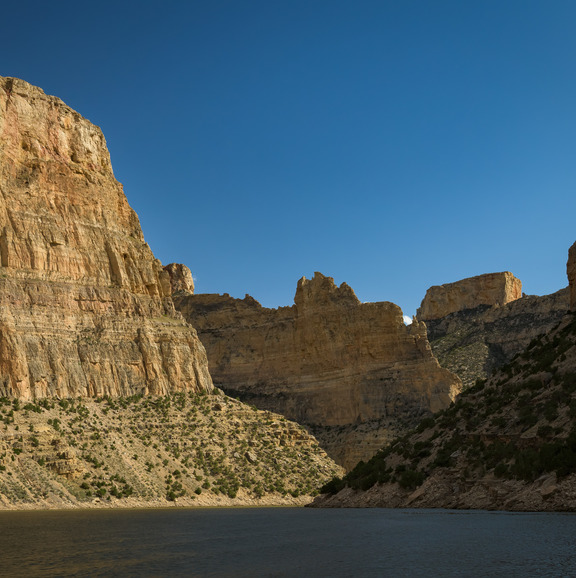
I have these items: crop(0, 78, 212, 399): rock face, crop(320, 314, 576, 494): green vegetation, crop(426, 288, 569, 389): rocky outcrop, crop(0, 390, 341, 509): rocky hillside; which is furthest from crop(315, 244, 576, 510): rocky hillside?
crop(426, 288, 569, 389): rocky outcrop

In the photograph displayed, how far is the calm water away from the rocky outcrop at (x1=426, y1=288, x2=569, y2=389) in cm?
8272

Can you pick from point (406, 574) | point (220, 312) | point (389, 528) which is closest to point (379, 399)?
point (220, 312)

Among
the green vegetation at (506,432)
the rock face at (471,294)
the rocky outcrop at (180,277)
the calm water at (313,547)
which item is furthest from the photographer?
the rocky outcrop at (180,277)

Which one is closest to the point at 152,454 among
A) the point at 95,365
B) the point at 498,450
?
the point at 95,365

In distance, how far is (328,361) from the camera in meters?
129

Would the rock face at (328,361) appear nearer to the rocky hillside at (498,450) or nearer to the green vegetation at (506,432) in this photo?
the green vegetation at (506,432)

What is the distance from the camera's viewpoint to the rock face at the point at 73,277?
256 feet

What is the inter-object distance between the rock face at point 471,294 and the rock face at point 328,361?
3213cm

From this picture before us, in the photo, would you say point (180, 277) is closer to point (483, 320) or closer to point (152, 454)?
point (483, 320)

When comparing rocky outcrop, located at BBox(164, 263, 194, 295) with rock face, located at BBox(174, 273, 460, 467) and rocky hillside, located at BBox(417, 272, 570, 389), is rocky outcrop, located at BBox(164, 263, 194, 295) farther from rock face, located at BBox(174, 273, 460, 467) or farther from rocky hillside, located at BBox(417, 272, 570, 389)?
rocky hillside, located at BBox(417, 272, 570, 389)

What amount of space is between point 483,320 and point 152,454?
7957cm

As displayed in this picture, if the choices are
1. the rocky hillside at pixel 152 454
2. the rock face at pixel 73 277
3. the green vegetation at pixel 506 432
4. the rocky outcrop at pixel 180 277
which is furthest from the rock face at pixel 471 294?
the green vegetation at pixel 506 432

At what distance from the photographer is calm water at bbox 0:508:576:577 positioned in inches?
990

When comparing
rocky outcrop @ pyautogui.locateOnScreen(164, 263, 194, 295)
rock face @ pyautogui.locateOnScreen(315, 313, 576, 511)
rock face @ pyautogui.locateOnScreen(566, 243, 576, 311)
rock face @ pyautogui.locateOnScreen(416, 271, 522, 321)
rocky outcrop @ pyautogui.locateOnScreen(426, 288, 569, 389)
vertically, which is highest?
rocky outcrop @ pyautogui.locateOnScreen(164, 263, 194, 295)
